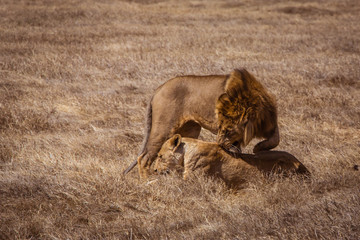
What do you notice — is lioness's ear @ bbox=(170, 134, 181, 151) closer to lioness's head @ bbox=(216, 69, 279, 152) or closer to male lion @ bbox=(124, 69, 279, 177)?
male lion @ bbox=(124, 69, 279, 177)

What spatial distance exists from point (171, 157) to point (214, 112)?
2.10 ft

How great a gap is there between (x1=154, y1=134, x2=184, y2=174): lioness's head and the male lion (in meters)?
0.19

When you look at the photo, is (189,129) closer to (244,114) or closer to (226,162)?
(226,162)

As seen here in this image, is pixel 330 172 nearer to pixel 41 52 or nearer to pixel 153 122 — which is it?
pixel 153 122

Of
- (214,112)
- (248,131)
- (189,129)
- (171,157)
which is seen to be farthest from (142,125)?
(248,131)

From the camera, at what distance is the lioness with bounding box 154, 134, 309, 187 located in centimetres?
478

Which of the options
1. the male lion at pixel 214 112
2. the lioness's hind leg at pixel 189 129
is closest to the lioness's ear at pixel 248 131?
the male lion at pixel 214 112

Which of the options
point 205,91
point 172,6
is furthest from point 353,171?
point 172,6

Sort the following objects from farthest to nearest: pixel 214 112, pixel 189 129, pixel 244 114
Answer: pixel 189 129, pixel 214 112, pixel 244 114

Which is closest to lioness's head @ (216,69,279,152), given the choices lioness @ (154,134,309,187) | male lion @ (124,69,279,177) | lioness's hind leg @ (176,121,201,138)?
male lion @ (124,69,279,177)

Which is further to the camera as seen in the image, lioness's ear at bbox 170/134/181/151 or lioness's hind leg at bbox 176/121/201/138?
lioness's hind leg at bbox 176/121/201/138

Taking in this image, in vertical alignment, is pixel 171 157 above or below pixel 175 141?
below

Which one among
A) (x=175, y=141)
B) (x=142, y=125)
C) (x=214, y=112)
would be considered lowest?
(x=142, y=125)

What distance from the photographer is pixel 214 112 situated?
194 inches
